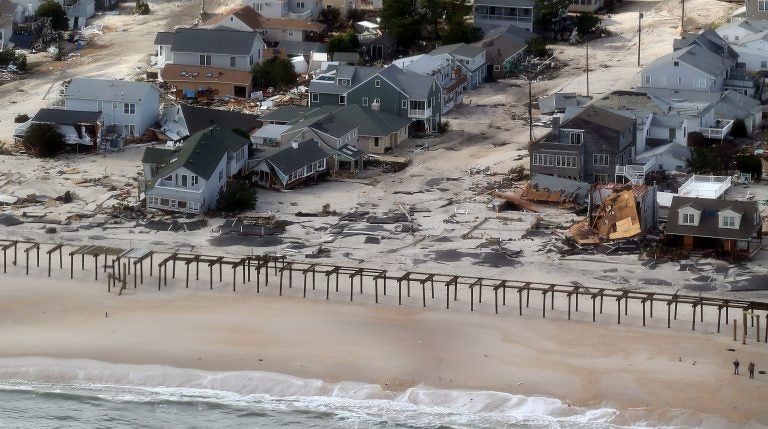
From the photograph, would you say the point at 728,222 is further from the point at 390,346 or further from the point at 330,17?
the point at 330,17

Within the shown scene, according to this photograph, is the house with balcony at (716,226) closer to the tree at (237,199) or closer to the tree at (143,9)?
the tree at (237,199)

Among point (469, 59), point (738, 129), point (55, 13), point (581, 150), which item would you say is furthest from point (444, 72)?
point (55, 13)

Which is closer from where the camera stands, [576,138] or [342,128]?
[576,138]

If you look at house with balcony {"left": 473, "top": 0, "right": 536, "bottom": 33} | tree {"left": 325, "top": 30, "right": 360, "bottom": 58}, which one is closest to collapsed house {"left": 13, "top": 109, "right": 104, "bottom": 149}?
tree {"left": 325, "top": 30, "right": 360, "bottom": 58}

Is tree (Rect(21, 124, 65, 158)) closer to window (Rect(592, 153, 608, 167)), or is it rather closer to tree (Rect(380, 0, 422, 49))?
window (Rect(592, 153, 608, 167))

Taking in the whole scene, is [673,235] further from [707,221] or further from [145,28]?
[145,28]

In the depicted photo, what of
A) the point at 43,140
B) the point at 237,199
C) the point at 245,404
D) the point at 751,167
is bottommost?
the point at 245,404
